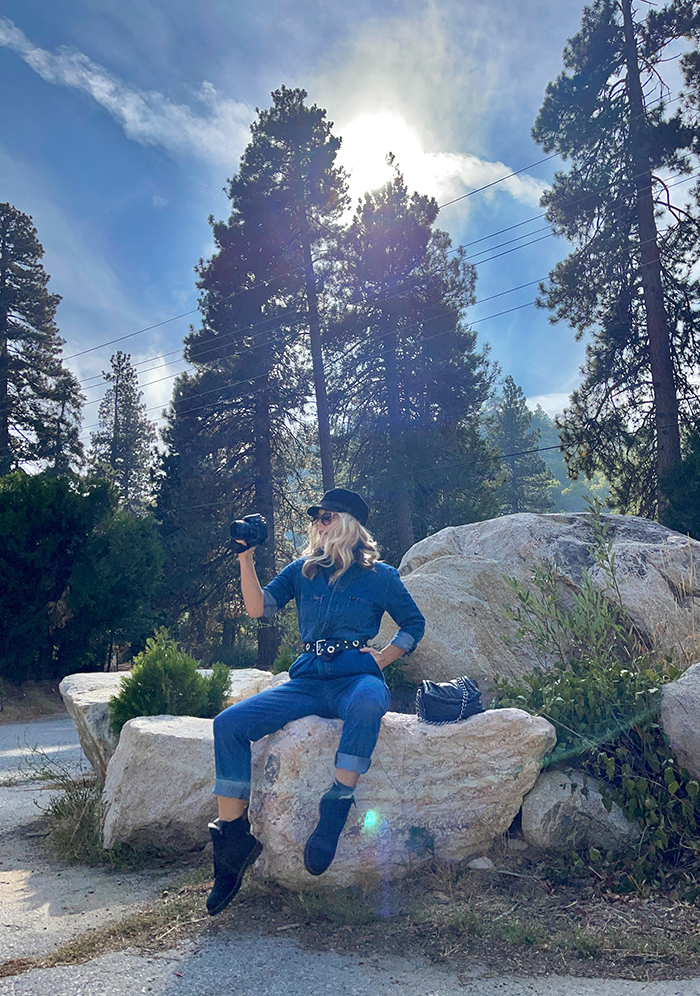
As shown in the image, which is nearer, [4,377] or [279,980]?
[279,980]

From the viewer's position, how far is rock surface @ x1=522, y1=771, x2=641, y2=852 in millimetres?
3613

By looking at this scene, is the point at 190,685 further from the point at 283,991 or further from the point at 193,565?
the point at 193,565

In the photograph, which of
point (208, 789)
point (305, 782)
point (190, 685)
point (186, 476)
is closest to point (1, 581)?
point (186, 476)

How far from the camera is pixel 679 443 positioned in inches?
573

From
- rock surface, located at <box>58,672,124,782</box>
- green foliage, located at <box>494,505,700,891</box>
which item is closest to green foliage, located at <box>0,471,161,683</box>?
rock surface, located at <box>58,672,124,782</box>

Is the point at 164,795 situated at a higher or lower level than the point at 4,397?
lower

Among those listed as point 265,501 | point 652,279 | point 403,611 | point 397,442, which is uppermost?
point 652,279

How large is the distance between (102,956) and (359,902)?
112 cm

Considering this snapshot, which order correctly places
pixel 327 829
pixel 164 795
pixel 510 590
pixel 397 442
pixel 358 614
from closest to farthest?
pixel 327 829
pixel 358 614
pixel 164 795
pixel 510 590
pixel 397 442

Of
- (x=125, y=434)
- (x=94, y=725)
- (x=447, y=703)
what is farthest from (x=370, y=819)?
(x=125, y=434)

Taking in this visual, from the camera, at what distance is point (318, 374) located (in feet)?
66.9

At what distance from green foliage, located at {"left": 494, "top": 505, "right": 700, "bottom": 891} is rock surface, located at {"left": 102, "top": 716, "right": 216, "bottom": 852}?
1.90 m

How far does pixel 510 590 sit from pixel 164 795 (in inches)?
144

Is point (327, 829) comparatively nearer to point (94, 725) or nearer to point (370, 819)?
point (370, 819)
